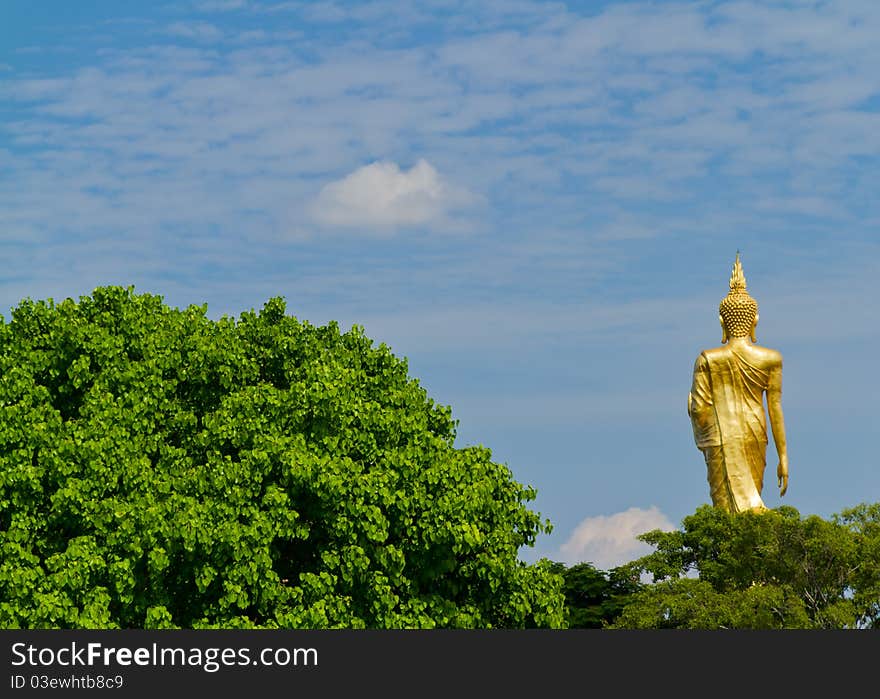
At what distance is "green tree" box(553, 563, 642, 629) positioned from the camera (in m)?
36.7

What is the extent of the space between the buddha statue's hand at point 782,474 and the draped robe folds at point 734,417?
40cm

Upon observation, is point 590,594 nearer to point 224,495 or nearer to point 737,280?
point 737,280

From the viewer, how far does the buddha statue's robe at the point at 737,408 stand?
36.4 metres

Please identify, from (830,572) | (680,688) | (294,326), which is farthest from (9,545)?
(830,572)

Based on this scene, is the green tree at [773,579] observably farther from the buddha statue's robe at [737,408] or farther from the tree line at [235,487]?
the tree line at [235,487]

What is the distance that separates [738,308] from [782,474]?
4319 millimetres

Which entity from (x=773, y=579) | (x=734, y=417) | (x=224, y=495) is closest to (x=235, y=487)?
(x=224, y=495)

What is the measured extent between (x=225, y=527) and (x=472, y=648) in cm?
533

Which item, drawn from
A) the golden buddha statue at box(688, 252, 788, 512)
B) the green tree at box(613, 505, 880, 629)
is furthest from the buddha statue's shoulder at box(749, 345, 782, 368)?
the green tree at box(613, 505, 880, 629)

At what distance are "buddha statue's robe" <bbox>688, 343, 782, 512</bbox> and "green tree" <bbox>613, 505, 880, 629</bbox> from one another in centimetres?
454

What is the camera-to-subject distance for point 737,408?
36500 mm

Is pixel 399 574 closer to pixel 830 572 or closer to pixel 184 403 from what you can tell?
pixel 184 403

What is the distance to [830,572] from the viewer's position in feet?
98.7

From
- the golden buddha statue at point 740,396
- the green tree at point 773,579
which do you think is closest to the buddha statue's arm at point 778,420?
the golden buddha statue at point 740,396
